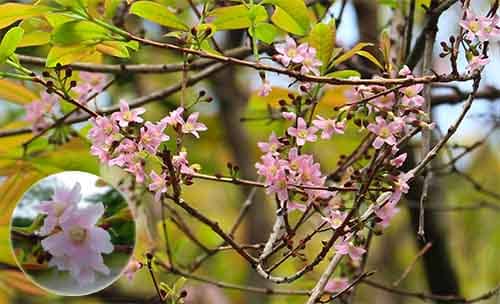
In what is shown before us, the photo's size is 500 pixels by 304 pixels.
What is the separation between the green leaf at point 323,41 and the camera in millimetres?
749

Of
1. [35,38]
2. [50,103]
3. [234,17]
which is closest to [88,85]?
[50,103]

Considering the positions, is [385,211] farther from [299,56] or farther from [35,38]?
[35,38]

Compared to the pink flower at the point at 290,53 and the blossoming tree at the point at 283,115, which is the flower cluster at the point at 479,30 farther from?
the pink flower at the point at 290,53

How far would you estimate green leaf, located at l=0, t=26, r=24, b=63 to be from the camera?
71 cm

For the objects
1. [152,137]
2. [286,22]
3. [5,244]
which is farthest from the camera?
[5,244]

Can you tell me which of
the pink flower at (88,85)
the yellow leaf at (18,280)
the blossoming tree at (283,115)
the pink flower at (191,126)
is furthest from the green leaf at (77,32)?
the yellow leaf at (18,280)

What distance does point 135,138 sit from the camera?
65 cm

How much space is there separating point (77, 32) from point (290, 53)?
0.17 metres

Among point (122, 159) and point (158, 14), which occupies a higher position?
point (158, 14)

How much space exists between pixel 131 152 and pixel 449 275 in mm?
866

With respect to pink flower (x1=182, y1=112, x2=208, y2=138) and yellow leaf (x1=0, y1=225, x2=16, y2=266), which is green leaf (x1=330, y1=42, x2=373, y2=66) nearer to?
pink flower (x1=182, y1=112, x2=208, y2=138)

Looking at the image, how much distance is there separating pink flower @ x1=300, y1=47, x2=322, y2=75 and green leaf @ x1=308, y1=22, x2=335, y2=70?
0.02 meters

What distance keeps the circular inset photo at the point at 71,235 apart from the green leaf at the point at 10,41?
0.13m

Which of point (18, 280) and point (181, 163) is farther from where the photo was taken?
point (18, 280)
